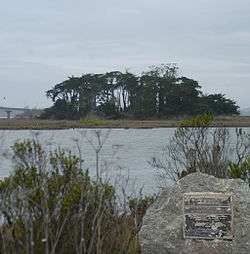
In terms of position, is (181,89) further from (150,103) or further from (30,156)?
(30,156)

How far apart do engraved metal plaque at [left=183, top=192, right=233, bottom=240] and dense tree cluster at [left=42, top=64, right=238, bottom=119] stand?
62.4 metres

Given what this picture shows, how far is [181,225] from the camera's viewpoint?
623 centimetres

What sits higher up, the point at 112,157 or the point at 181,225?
the point at 112,157

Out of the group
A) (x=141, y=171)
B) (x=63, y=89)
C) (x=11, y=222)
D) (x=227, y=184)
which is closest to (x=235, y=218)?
(x=227, y=184)

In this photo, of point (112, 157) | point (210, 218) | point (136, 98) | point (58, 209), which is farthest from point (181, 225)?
point (136, 98)

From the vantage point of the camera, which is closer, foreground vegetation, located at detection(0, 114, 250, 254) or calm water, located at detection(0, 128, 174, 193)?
foreground vegetation, located at detection(0, 114, 250, 254)

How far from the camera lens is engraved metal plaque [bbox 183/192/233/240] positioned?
20.1 feet

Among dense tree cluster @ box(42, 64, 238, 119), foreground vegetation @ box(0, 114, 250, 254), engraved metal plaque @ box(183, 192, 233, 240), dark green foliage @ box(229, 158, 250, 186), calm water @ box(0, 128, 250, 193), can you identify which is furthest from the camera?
dense tree cluster @ box(42, 64, 238, 119)

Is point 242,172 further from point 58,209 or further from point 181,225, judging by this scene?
point 58,209

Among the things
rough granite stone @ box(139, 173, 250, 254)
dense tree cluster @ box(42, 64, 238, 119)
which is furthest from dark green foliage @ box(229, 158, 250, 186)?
dense tree cluster @ box(42, 64, 238, 119)

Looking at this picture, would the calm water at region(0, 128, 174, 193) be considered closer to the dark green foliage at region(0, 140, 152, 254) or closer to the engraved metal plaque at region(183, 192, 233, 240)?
the dark green foliage at region(0, 140, 152, 254)

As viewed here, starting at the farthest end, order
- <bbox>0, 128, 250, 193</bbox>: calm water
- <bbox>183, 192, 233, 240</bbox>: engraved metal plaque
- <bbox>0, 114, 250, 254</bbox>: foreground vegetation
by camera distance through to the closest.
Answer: <bbox>0, 128, 250, 193</bbox>: calm water < <bbox>183, 192, 233, 240</bbox>: engraved metal plaque < <bbox>0, 114, 250, 254</bbox>: foreground vegetation

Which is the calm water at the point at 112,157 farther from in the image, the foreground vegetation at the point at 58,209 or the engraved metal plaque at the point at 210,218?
the engraved metal plaque at the point at 210,218

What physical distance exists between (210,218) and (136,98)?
230 ft
